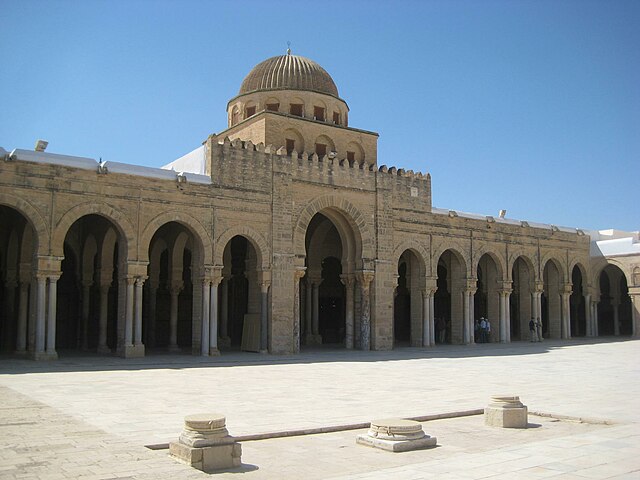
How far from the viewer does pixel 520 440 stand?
7.71 metres

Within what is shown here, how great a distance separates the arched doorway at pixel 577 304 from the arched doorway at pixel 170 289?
22.2 meters

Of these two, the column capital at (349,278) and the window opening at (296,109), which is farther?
the window opening at (296,109)

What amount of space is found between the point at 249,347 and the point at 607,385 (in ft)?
39.7

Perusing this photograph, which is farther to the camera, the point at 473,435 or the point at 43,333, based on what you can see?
the point at 43,333

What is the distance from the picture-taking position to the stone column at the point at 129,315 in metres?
18.4

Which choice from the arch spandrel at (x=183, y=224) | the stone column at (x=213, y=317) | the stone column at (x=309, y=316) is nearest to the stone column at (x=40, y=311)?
the arch spandrel at (x=183, y=224)

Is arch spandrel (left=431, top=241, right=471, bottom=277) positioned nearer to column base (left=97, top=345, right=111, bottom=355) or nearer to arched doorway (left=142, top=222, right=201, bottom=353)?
arched doorway (left=142, top=222, right=201, bottom=353)

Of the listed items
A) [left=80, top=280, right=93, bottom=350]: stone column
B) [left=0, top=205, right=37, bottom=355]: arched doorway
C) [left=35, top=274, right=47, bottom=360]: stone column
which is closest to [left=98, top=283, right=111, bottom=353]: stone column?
[left=80, top=280, right=93, bottom=350]: stone column

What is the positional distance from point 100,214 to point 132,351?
397 cm

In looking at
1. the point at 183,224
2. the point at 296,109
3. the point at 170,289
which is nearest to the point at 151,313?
the point at 170,289

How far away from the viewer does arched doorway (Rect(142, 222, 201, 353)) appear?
22609 millimetres

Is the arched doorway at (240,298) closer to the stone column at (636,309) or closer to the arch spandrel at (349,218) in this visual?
the arch spandrel at (349,218)

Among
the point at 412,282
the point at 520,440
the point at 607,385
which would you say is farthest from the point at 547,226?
the point at 520,440

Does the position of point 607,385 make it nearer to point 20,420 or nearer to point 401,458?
point 401,458
